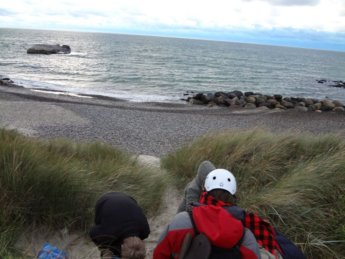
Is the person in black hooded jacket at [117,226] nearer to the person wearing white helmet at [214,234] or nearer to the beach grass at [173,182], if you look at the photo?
the person wearing white helmet at [214,234]

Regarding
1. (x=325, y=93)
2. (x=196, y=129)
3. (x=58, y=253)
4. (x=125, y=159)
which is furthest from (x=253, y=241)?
(x=325, y=93)

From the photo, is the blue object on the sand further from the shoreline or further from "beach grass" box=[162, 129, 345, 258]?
the shoreline

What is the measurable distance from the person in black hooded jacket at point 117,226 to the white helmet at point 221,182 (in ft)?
2.49

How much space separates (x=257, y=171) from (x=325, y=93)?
3424 cm

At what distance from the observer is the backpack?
2.36m

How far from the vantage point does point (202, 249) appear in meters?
2.36

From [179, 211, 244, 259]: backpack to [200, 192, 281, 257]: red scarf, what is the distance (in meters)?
0.57

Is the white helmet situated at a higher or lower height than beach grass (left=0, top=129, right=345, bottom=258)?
higher

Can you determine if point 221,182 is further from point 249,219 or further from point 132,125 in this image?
point 132,125

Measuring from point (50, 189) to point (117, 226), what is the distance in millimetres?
1433

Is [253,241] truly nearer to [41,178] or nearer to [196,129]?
[41,178]

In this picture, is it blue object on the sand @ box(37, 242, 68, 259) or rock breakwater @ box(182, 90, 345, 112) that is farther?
rock breakwater @ box(182, 90, 345, 112)

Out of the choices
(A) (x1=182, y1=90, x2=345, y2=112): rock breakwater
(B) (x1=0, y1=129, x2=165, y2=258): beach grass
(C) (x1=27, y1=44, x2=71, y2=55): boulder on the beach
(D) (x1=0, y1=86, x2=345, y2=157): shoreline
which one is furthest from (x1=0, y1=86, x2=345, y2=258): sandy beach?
(C) (x1=27, y1=44, x2=71, y2=55): boulder on the beach

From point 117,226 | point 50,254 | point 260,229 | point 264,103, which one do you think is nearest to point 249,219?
point 260,229
